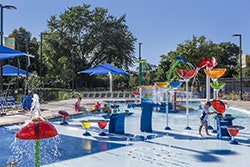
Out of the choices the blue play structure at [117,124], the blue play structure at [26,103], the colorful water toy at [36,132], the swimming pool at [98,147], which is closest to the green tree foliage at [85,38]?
the blue play structure at [26,103]

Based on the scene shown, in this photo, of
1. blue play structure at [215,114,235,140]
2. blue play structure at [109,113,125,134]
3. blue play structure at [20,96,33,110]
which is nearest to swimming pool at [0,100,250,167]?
blue play structure at [109,113,125,134]

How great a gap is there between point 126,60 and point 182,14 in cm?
1979

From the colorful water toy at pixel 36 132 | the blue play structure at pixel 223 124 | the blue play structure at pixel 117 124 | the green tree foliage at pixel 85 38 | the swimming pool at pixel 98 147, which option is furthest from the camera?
the green tree foliage at pixel 85 38

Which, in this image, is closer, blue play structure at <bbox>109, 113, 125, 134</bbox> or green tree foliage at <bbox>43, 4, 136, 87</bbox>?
blue play structure at <bbox>109, 113, 125, 134</bbox>

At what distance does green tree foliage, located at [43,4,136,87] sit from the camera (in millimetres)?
42719

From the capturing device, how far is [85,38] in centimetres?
4316

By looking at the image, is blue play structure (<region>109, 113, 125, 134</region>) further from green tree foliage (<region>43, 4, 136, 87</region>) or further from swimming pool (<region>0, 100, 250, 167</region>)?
green tree foliage (<region>43, 4, 136, 87</region>)

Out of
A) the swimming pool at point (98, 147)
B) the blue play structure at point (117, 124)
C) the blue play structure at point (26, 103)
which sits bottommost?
the swimming pool at point (98, 147)

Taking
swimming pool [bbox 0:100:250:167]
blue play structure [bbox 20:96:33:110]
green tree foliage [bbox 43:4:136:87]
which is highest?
green tree foliage [bbox 43:4:136:87]

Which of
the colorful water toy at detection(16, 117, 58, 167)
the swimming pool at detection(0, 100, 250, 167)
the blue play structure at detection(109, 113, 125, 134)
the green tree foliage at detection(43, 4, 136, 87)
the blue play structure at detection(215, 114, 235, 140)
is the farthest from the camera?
the green tree foliage at detection(43, 4, 136, 87)

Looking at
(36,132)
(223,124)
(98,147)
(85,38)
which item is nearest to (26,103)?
(98,147)

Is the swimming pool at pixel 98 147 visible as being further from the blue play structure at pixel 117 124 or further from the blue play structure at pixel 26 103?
the blue play structure at pixel 26 103

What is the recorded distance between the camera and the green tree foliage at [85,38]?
42719 millimetres

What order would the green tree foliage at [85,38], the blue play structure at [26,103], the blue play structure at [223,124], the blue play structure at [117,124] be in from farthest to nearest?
the green tree foliage at [85,38], the blue play structure at [26,103], the blue play structure at [117,124], the blue play structure at [223,124]
